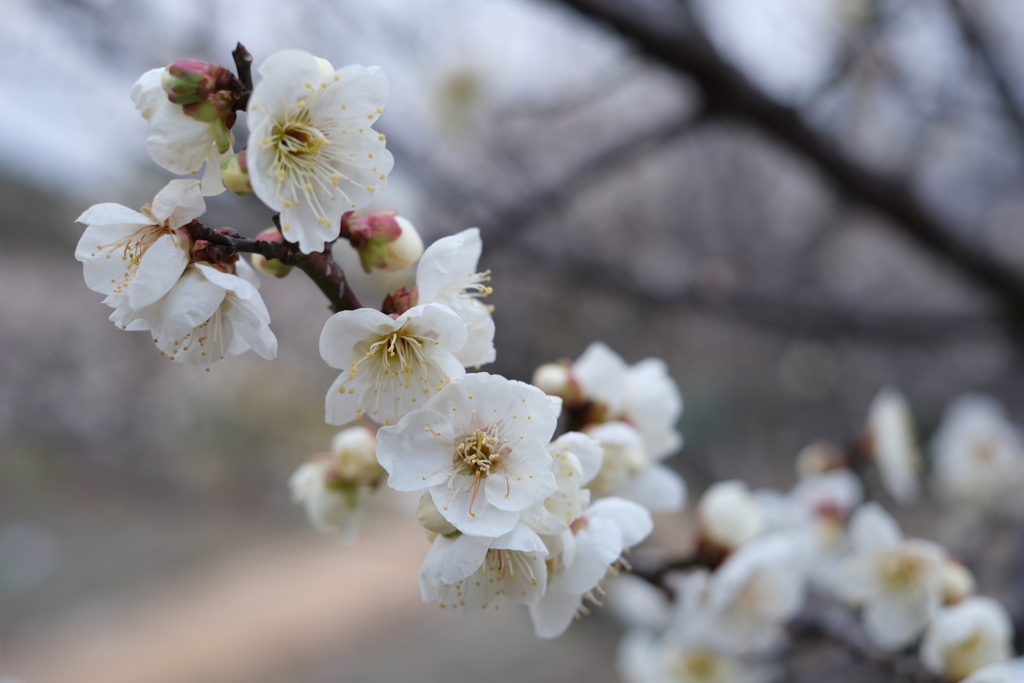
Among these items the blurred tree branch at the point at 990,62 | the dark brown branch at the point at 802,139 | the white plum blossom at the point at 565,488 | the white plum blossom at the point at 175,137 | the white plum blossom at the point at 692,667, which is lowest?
the white plum blossom at the point at 565,488

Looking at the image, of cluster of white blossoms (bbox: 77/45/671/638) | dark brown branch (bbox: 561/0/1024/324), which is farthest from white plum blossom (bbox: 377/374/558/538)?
dark brown branch (bbox: 561/0/1024/324)

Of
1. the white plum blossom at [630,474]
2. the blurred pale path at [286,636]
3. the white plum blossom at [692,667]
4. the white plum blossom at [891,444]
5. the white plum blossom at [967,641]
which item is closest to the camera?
the white plum blossom at [630,474]

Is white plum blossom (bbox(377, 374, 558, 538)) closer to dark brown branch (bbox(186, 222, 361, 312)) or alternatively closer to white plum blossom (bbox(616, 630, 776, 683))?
dark brown branch (bbox(186, 222, 361, 312))

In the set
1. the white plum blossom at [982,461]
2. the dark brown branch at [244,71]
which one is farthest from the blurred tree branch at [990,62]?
the dark brown branch at [244,71]

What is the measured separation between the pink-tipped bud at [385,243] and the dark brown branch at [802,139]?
111 centimetres

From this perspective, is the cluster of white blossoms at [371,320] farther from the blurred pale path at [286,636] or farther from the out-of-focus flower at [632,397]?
the blurred pale path at [286,636]

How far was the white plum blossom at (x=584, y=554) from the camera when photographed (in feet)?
2.10

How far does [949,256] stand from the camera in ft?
6.87

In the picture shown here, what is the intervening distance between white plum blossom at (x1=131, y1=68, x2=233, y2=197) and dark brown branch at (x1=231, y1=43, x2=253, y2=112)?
0.13 feet

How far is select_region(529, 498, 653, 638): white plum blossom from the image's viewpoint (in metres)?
0.64

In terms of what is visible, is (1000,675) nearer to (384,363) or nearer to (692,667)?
(692,667)

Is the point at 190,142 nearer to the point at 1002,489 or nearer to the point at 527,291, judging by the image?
the point at 1002,489

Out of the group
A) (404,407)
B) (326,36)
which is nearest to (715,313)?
(326,36)

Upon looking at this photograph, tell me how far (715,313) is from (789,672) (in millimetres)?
1257
